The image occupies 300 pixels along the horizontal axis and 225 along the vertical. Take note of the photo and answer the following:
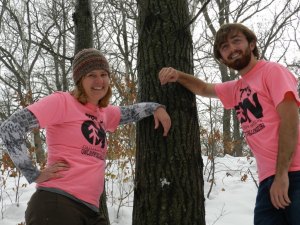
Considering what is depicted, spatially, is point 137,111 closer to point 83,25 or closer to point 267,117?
point 267,117

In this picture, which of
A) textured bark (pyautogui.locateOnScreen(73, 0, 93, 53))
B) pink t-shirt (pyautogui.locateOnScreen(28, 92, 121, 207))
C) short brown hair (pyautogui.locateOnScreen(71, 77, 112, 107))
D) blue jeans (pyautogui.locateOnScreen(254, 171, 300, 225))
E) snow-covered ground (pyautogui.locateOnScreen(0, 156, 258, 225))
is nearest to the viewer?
blue jeans (pyautogui.locateOnScreen(254, 171, 300, 225))

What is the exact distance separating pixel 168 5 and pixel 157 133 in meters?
1.06

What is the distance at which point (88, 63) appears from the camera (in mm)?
2654

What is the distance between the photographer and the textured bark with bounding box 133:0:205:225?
2.82 m

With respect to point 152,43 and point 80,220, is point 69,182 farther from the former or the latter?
point 152,43

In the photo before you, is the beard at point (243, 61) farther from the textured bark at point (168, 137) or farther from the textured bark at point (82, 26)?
the textured bark at point (82, 26)

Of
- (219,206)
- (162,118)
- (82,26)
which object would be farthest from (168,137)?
(219,206)

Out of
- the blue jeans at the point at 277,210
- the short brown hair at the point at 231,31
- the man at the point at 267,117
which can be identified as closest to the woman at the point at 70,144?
the man at the point at 267,117

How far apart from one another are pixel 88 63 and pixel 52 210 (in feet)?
3.40

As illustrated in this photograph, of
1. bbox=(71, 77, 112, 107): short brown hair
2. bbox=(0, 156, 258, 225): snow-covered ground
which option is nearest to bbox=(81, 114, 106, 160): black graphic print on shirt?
bbox=(71, 77, 112, 107): short brown hair

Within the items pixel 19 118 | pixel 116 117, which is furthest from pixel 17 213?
pixel 19 118

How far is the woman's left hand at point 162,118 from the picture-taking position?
2775 mm

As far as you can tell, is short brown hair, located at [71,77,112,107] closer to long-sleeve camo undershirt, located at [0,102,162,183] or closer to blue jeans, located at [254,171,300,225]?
long-sleeve camo undershirt, located at [0,102,162,183]

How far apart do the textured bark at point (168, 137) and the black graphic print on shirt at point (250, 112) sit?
18.9 inches
